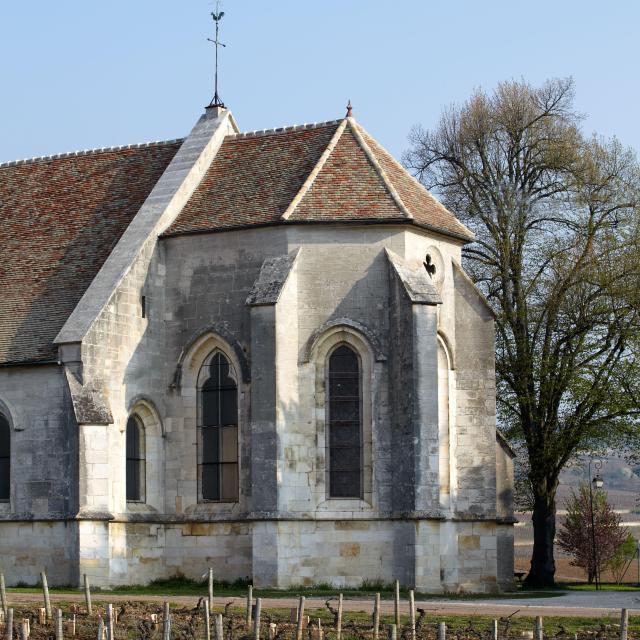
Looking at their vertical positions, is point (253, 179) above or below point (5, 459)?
above

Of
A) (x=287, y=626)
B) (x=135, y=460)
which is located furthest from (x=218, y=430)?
(x=287, y=626)

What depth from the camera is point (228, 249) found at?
4000 centimetres

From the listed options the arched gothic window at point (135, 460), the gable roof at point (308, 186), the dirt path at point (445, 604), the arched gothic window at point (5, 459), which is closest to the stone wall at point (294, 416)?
the arched gothic window at point (135, 460)

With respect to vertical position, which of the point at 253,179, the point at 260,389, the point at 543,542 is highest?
the point at 253,179

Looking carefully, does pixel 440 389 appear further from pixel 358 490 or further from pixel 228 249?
pixel 228 249

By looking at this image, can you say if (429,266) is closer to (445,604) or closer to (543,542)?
(445,604)

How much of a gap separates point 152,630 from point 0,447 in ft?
50.8

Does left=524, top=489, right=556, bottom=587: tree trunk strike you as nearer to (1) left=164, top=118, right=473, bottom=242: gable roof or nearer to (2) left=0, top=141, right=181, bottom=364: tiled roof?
(1) left=164, top=118, right=473, bottom=242: gable roof

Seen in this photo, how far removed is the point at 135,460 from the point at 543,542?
621 inches

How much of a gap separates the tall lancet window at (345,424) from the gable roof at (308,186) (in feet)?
12.4

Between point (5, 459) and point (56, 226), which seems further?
point (56, 226)

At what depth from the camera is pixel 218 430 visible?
39844 millimetres

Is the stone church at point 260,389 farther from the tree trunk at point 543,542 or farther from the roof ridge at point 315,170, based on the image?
the tree trunk at point 543,542

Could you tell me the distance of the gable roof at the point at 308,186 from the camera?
39.3 m
